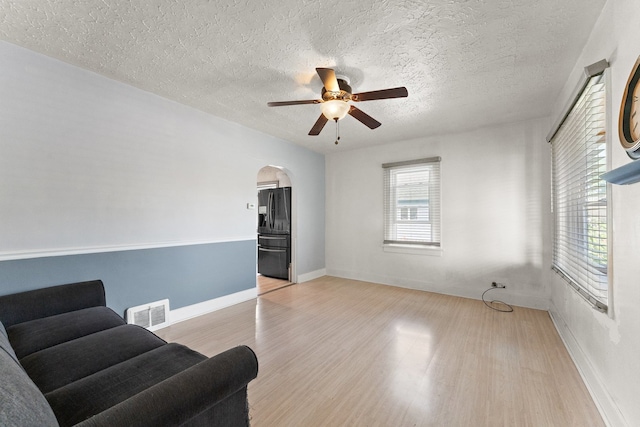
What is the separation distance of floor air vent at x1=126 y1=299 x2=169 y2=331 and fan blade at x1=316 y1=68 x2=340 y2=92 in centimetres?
279

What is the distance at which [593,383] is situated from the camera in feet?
5.94

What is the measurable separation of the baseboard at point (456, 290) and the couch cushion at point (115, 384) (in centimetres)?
377

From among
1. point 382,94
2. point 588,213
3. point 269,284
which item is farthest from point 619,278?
point 269,284

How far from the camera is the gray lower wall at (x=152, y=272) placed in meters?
2.15

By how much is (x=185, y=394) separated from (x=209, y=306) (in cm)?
271

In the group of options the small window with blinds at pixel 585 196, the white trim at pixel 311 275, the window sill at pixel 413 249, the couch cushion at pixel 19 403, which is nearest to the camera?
the couch cushion at pixel 19 403

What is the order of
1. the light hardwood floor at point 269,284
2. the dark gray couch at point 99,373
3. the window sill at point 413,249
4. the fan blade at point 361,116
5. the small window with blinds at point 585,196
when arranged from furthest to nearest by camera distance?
the light hardwood floor at point 269,284, the window sill at point 413,249, the fan blade at point 361,116, the small window with blinds at point 585,196, the dark gray couch at point 99,373

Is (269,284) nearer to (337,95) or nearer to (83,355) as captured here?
(83,355)

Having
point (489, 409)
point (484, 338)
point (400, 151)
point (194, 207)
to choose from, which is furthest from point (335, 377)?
point (400, 151)

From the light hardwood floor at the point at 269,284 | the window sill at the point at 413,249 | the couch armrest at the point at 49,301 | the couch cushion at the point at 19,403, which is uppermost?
the couch cushion at the point at 19,403

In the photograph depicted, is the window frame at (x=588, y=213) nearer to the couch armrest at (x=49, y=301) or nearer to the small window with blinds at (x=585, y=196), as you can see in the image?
the small window with blinds at (x=585, y=196)

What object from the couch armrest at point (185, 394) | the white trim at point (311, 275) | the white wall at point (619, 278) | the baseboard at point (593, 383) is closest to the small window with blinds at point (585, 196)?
the white wall at point (619, 278)

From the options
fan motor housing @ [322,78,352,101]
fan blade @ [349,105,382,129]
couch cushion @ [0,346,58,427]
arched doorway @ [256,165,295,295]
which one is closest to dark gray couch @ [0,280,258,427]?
couch cushion @ [0,346,58,427]

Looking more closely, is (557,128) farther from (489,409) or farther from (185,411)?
(185,411)
